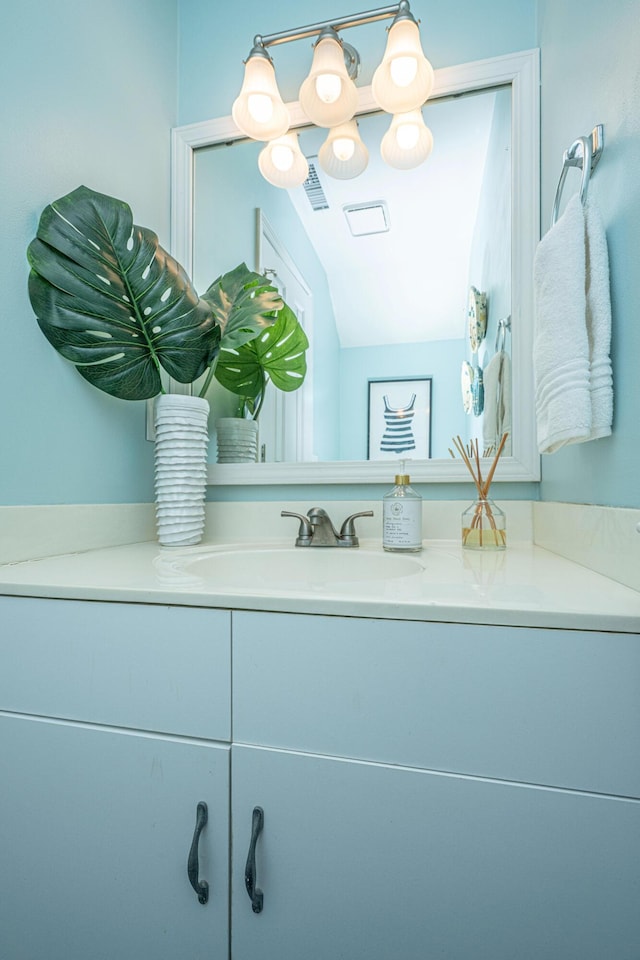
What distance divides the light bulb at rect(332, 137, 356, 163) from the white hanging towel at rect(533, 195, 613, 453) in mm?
683

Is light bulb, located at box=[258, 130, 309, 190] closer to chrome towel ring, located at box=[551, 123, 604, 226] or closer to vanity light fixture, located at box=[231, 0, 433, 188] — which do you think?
vanity light fixture, located at box=[231, 0, 433, 188]

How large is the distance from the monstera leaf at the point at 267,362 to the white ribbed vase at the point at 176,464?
187mm

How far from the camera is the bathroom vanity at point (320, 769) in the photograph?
0.52 meters

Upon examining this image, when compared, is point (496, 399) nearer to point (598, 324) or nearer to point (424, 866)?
point (598, 324)

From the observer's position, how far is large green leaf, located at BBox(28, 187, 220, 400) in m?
0.91

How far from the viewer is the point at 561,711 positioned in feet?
1.71

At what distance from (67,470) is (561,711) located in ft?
3.07

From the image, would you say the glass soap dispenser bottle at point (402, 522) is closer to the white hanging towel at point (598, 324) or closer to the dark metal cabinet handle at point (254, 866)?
the white hanging towel at point (598, 324)

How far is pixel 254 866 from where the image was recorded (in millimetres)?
596

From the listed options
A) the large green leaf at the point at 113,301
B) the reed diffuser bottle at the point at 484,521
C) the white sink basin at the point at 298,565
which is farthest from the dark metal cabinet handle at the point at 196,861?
the large green leaf at the point at 113,301

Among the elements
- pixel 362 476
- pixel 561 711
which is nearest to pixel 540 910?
pixel 561 711

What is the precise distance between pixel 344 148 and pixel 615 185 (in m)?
0.76

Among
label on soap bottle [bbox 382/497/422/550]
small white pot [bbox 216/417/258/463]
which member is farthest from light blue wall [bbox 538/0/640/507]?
small white pot [bbox 216/417/258/463]

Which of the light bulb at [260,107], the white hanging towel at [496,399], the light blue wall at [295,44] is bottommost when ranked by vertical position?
→ the white hanging towel at [496,399]
